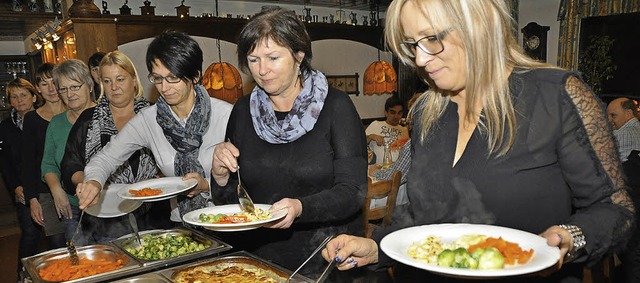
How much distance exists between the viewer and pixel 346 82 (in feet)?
28.6

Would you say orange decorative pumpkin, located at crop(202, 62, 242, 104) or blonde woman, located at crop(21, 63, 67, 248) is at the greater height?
orange decorative pumpkin, located at crop(202, 62, 242, 104)

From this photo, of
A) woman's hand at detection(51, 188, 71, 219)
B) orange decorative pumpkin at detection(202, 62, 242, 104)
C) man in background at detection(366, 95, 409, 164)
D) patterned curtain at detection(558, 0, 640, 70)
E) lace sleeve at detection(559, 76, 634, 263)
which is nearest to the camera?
lace sleeve at detection(559, 76, 634, 263)

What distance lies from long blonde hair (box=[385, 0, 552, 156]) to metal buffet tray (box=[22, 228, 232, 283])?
114 cm

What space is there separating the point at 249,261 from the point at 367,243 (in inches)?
25.3

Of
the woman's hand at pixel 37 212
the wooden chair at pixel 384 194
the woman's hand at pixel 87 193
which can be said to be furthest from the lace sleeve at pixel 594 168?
the woman's hand at pixel 37 212

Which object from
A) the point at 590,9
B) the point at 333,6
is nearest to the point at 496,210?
the point at 590,9

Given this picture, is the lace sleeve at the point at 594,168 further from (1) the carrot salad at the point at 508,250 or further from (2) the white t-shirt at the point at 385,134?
(2) the white t-shirt at the point at 385,134

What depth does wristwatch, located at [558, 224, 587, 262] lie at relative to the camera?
0.99 meters

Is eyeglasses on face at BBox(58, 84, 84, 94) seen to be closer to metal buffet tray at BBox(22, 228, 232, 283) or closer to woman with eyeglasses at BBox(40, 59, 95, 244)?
woman with eyeglasses at BBox(40, 59, 95, 244)

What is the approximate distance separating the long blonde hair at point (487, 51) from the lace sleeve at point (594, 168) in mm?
121

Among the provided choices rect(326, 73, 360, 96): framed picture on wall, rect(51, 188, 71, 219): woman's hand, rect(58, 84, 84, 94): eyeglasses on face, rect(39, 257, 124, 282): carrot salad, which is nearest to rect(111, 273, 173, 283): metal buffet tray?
rect(39, 257, 124, 282): carrot salad

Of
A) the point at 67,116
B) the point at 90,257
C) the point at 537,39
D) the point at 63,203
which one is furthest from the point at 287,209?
the point at 537,39

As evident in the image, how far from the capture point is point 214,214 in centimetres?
176

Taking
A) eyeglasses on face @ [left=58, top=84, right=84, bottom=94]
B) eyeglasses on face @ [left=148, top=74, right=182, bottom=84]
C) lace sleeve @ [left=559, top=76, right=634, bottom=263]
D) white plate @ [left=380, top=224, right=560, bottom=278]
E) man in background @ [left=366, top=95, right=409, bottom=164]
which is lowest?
man in background @ [left=366, top=95, right=409, bottom=164]
